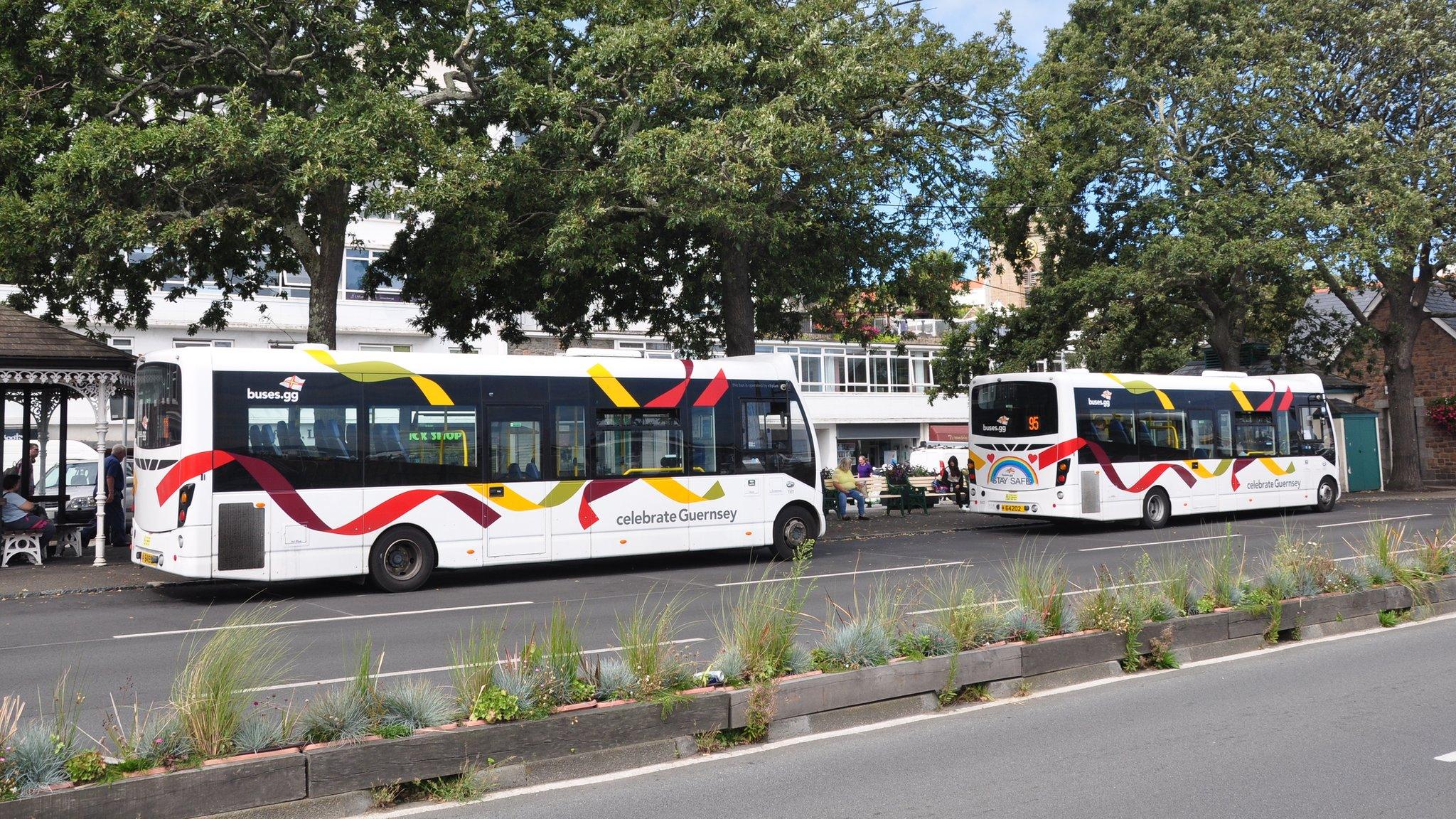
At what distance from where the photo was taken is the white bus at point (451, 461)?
1365 centimetres

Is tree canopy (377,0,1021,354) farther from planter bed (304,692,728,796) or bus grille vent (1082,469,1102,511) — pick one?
planter bed (304,692,728,796)

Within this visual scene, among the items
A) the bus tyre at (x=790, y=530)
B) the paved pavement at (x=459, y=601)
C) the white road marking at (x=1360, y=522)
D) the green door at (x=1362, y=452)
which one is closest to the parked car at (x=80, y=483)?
the paved pavement at (x=459, y=601)

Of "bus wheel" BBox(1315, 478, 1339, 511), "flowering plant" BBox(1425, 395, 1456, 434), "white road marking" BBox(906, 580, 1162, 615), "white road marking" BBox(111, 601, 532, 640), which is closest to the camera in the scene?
"white road marking" BBox(906, 580, 1162, 615)

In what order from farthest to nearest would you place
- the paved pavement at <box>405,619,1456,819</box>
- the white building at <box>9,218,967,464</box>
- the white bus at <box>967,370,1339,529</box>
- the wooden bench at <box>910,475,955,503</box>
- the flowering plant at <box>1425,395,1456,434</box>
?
1. the flowering plant at <box>1425,395,1456,434</box>
2. the white building at <box>9,218,967,464</box>
3. the wooden bench at <box>910,475,955,503</box>
4. the white bus at <box>967,370,1339,529</box>
5. the paved pavement at <box>405,619,1456,819</box>

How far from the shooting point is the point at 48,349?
17.4 m

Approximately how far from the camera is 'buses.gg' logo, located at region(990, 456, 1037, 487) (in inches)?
869

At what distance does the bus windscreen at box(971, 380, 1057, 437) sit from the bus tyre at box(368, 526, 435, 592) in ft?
39.4

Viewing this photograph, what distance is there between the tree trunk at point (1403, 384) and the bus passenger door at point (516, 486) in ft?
89.6

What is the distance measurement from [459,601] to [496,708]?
7.77 metres

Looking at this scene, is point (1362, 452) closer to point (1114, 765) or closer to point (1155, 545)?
point (1155, 545)

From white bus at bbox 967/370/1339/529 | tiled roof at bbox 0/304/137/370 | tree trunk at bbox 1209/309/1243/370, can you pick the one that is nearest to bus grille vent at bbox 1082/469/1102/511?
white bus at bbox 967/370/1339/529

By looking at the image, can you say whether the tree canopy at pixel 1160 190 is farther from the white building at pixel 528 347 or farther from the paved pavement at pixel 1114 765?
the paved pavement at pixel 1114 765

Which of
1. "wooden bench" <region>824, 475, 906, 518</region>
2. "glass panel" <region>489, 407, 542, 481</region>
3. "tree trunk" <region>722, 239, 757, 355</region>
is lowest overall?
"wooden bench" <region>824, 475, 906, 518</region>

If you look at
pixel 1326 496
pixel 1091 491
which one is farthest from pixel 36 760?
pixel 1326 496
